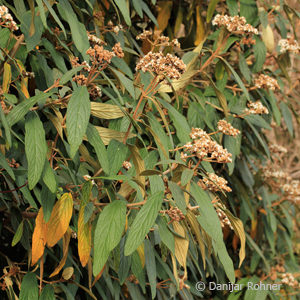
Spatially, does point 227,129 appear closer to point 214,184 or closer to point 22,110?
point 214,184

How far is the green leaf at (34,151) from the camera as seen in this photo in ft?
3.22

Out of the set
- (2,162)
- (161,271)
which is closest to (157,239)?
(161,271)

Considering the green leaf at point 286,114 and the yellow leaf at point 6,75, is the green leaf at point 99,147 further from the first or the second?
the green leaf at point 286,114

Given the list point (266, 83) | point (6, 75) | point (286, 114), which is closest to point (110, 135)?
point (6, 75)

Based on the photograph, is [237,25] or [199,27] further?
[199,27]

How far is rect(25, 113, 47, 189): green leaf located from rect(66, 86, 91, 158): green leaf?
3.1 inches

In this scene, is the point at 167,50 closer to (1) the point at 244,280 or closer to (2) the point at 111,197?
(2) the point at 111,197

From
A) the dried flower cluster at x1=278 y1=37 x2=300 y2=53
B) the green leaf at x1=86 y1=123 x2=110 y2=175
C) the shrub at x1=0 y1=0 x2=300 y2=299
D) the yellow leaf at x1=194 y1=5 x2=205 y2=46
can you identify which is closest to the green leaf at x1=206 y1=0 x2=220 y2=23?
the shrub at x1=0 y1=0 x2=300 y2=299

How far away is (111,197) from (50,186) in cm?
14

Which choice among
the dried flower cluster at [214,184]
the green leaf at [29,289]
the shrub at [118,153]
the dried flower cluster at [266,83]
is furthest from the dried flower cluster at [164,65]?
the dried flower cluster at [266,83]

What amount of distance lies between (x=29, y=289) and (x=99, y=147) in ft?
1.34

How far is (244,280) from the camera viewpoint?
6.38 feet

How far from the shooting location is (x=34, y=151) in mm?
993

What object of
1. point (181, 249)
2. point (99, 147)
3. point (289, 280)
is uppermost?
point (99, 147)
